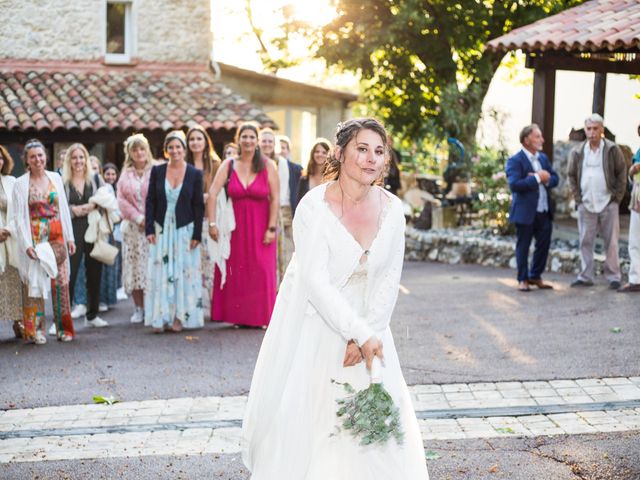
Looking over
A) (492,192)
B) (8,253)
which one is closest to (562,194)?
(492,192)

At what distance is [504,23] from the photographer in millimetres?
29672

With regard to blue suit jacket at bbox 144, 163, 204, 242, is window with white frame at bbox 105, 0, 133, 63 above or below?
above

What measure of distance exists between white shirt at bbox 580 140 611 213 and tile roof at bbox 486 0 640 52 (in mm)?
1810

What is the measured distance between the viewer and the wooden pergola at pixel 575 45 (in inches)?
555

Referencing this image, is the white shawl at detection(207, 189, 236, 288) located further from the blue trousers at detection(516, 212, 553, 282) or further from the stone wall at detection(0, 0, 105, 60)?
the stone wall at detection(0, 0, 105, 60)

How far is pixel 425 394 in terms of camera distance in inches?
290

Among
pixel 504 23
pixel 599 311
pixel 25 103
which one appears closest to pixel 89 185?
pixel 599 311

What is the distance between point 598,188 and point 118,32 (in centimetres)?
1651

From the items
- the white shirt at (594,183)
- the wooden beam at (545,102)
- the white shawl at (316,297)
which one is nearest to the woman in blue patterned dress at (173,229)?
the white shirt at (594,183)

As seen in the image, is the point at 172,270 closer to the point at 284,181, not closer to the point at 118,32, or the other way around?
the point at 284,181

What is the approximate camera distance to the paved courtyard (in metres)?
5.78

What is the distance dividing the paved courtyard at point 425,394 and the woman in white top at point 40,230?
0.95ft

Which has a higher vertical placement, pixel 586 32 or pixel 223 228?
pixel 586 32

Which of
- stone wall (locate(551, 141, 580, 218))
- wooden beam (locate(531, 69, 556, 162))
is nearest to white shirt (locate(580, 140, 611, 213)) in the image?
wooden beam (locate(531, 69, 556, 162))
